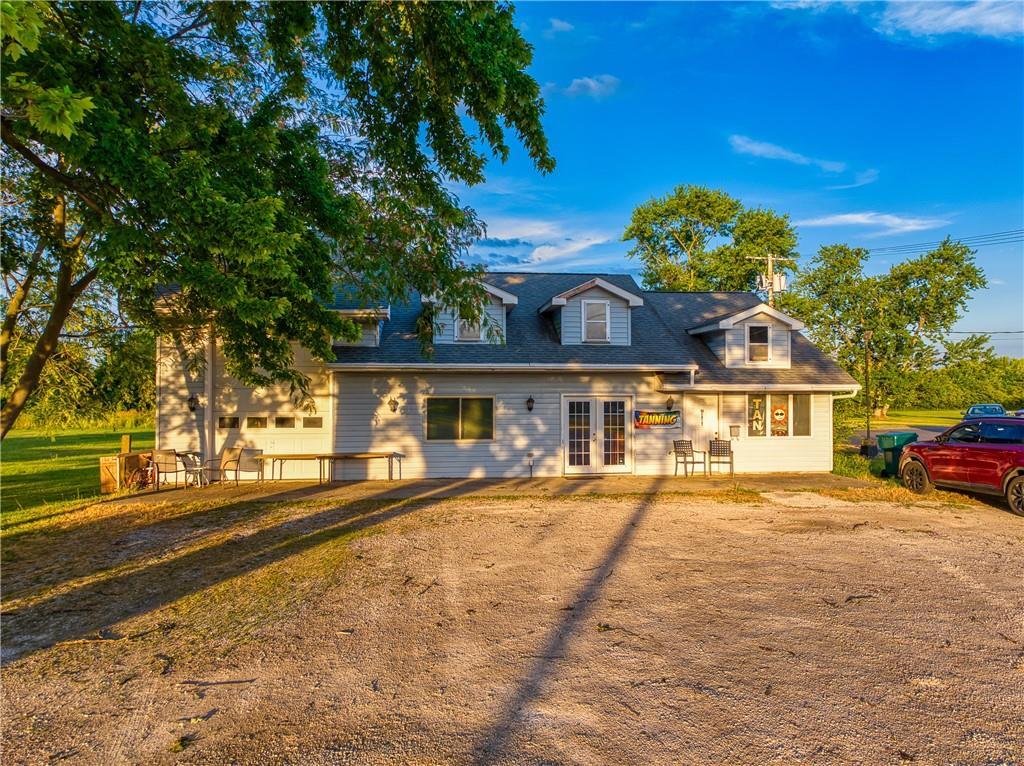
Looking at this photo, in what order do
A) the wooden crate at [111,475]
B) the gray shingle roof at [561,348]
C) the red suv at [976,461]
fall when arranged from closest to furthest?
the red suv at [976,461] < the wooden crate at [111,475] < the gray shingle roof at [561,348]

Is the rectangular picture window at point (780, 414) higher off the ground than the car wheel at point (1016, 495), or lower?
higher

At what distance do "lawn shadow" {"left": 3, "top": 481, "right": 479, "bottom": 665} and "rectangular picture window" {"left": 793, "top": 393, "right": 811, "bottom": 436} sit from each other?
11.1m

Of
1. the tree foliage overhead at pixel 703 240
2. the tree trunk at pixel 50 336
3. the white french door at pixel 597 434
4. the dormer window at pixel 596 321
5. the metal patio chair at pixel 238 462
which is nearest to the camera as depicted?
the tree trunk at pixel 50 336

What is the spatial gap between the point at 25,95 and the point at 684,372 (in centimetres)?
1316

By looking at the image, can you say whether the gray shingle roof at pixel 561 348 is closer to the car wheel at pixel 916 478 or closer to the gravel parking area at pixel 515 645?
the car wheel at pixel 916 478

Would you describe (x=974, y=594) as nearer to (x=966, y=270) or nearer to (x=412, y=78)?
(x=412, y=78)

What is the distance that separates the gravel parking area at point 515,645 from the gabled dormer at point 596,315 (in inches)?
269

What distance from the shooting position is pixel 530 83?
258 inches

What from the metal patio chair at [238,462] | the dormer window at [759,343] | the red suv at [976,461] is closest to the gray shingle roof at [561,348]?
the dormer window at [759,343]

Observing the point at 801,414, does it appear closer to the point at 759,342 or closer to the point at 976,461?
the point at 759,342

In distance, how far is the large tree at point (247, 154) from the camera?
502cm

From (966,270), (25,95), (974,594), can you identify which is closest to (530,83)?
(25,95)

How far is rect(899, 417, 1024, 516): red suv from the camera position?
9609mm

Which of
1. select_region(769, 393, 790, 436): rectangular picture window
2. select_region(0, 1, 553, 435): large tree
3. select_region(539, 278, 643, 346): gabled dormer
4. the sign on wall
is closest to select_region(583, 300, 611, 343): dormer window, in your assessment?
select_region(539, 278, 643, 346): gabled dormer
